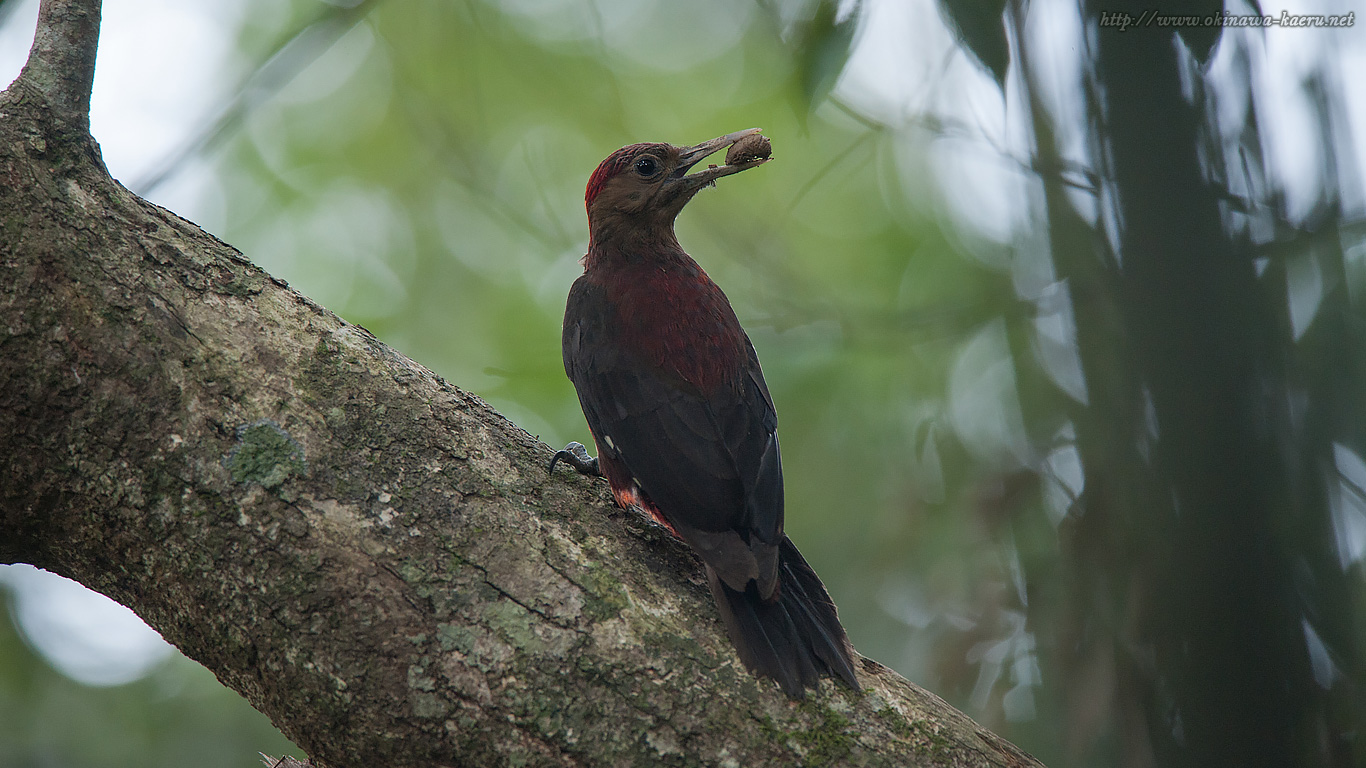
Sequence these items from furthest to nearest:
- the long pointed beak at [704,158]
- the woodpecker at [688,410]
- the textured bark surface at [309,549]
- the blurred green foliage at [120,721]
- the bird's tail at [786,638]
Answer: the blurred green foliage at [120,721]
the long pointed beak at [704,158]
the woodpecker at [688,410]
the bird's tail at [786,638]
the textured bark surface at [309,549]

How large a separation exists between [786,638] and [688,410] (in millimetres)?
884

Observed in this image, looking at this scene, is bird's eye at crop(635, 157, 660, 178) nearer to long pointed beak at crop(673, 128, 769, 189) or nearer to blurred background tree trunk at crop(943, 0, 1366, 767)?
long pointed beak at crop(673, 128, 769, 189)

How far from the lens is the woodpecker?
6.70 ft

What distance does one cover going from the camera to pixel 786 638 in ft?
6.37

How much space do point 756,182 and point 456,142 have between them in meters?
2.30

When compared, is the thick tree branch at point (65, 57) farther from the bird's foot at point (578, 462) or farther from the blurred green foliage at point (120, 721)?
the blurred green foliage at point (120, 721)

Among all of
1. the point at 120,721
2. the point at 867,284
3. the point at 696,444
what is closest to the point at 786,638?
the point at 696,444

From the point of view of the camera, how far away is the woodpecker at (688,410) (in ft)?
6.70

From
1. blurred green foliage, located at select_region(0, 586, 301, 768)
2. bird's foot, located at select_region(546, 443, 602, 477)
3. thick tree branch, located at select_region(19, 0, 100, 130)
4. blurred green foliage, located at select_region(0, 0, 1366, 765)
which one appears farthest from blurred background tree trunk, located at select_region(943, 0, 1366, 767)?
blurred green foliage, located at select_region(0, 586, 301, 768)

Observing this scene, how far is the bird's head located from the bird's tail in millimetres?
1746

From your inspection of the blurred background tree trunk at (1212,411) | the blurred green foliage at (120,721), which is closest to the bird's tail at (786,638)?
the blurred background tree trunk at (1212,411)

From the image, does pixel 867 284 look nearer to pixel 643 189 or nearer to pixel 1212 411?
pixel 643 189

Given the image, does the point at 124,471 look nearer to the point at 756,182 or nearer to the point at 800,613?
the point at 800,613

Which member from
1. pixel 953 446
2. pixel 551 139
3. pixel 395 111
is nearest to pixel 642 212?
pixel 953 446
